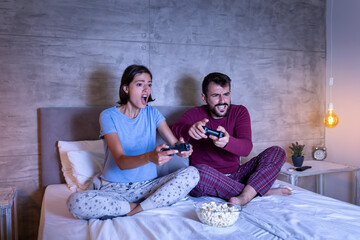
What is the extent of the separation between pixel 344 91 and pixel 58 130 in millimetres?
2567

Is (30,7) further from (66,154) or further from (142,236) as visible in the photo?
(142,236)

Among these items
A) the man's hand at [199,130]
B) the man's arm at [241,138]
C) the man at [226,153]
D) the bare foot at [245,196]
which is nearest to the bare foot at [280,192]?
the man at [226,153]

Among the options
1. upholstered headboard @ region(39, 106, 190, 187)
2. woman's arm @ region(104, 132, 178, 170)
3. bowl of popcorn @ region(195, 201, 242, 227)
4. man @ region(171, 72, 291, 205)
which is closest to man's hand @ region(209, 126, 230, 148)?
man @ region(171, 72, 291, 205)

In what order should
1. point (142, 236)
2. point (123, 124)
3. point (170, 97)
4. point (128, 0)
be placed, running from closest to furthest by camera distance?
point (142, 236) → point (123, 124) → point (128, 0) → point (170, 97)

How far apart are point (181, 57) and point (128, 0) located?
2.06ft

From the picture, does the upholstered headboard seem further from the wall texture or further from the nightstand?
the nightstand

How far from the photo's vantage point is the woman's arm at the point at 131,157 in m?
1.58

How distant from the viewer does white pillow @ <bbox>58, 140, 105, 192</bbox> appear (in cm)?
222

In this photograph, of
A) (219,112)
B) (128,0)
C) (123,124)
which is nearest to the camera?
(123,124)

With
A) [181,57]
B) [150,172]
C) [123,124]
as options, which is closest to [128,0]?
[181,57]

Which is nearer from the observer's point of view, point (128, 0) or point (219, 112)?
point (219, 112)

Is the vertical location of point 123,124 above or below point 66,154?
above

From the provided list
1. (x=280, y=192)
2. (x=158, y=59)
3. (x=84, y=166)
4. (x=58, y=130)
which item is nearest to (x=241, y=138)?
(x=280, y=192)

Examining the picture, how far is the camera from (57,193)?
6.89 feet
